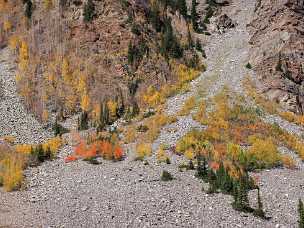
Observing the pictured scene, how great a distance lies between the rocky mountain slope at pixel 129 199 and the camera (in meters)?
20.0

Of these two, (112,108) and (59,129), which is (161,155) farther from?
(112,108)

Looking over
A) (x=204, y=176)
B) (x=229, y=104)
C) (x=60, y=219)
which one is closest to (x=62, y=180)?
(x=60, y=219)

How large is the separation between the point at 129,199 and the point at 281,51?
3603 cm

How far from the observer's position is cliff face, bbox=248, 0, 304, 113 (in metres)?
48.0

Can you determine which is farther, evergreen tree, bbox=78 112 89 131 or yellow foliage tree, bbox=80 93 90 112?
yellow foliage tree, bbox=80 93 90 112

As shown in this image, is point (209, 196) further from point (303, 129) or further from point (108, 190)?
point (303, 129)

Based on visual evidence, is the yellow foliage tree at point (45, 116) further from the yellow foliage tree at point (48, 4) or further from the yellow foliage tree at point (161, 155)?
the yellow foliage tree at point (48, 4)

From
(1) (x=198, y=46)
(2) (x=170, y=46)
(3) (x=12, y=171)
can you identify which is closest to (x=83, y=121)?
(3) (x=12, y=171)

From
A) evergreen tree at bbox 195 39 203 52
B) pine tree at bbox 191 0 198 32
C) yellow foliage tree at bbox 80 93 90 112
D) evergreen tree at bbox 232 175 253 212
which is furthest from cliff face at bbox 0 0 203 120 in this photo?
evergreen tree at bbox 232 175 253 212

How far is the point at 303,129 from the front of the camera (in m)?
40.7

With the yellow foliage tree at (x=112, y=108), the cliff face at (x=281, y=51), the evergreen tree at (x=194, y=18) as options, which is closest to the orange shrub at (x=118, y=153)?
the yellow foliage tree at (x=112, y=108)

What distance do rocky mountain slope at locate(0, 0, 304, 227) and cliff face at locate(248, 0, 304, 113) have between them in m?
17.8

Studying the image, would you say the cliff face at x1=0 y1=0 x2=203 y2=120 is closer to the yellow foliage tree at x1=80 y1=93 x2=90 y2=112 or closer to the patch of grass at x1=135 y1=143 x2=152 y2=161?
the yellow foliage tree at x1=80 y1=93 x2=90 y2=112

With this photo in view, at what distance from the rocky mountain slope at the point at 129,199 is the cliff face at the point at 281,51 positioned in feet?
58.4
